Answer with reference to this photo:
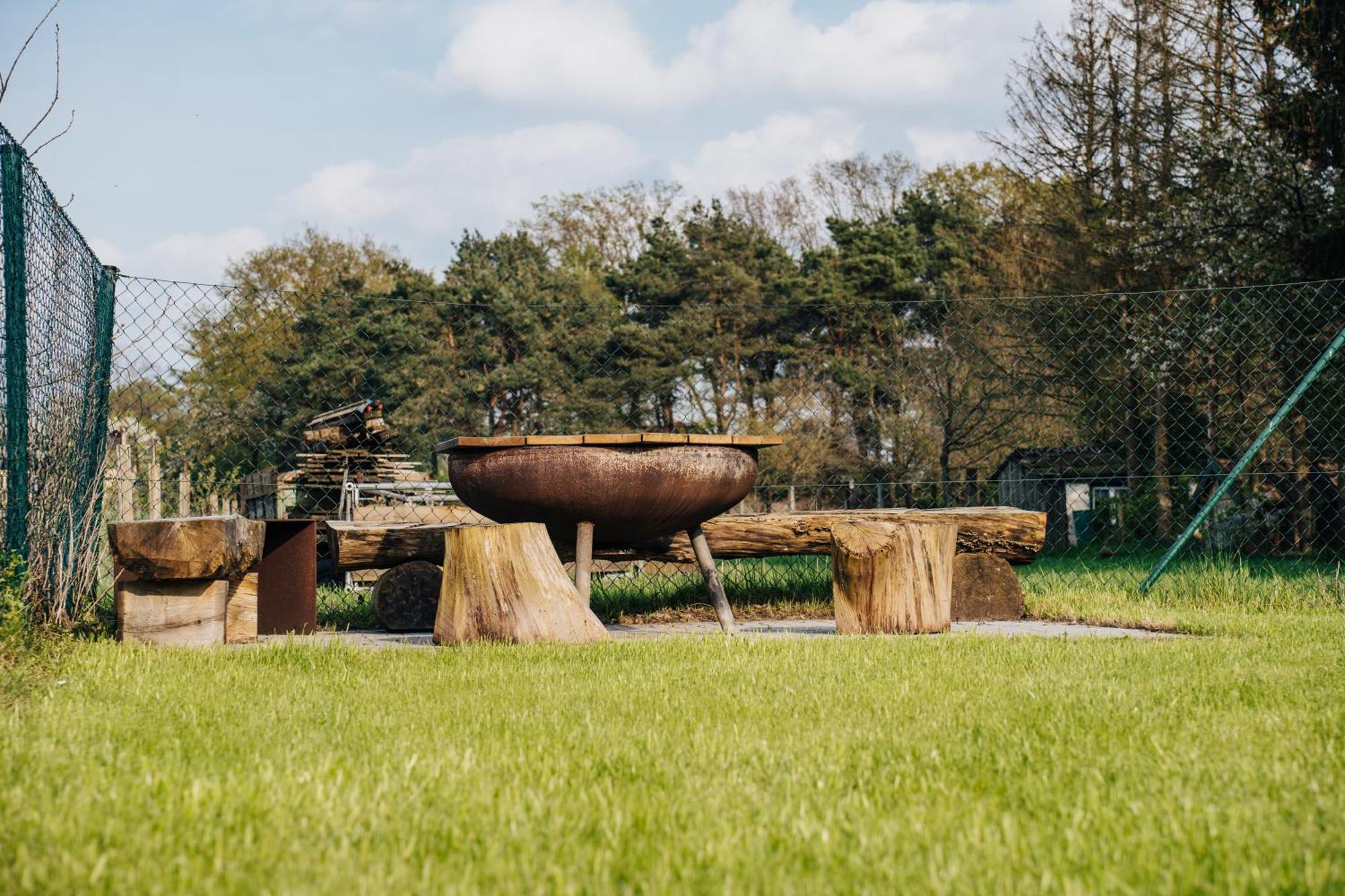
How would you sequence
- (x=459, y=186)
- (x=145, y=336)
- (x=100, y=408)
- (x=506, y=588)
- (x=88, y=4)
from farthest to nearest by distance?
(x=459, y=186) < (x=145, y=336) < (x=100, y=408) < (x=88, y=4) < (x=506, y=588)

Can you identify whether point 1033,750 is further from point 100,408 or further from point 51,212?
point 100,408

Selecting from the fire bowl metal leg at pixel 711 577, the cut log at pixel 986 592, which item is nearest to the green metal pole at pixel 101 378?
the fire bowl metal leg at pixel 711 577

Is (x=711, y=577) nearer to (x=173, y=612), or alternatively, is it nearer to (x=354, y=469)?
(x=173, y=612)

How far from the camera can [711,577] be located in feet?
17.7

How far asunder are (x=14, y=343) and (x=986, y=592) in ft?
15.3

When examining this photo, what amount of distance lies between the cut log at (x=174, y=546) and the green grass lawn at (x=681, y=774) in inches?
15.9

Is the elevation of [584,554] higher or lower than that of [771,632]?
higher

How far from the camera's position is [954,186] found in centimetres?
2973

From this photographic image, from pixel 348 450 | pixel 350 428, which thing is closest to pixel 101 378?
pixel 348 450

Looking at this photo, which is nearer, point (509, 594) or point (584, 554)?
point (509, 594)

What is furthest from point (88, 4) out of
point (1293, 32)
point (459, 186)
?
point (459, 186)

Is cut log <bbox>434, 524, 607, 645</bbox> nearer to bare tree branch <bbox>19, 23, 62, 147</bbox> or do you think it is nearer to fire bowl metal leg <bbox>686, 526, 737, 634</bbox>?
fire bowl metal leg <bbox>686, 526, 737, 634</bbox>

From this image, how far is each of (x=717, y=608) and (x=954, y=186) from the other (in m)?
26.5

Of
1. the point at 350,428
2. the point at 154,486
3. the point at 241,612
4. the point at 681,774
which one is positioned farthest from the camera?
the point at 350,428
